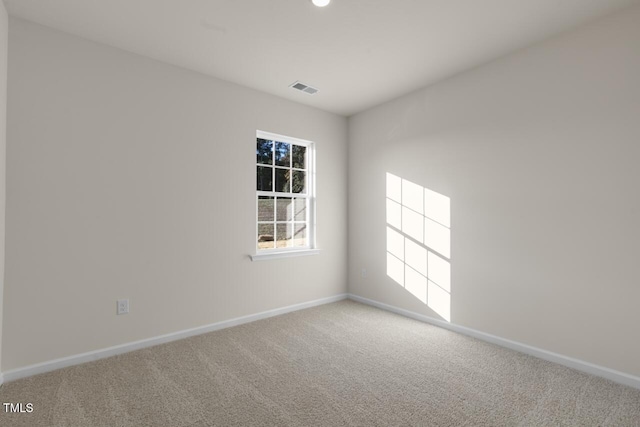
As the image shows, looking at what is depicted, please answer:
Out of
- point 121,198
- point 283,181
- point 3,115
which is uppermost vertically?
point 3,115

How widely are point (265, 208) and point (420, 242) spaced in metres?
1.83

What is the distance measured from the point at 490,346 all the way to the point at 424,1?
288 cm

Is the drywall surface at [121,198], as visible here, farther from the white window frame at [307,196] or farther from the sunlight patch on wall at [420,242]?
the sunlight patch on wall at [420,242]

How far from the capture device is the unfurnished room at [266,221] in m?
2.15

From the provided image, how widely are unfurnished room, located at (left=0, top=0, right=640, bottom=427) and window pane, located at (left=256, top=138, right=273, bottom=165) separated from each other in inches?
1.3

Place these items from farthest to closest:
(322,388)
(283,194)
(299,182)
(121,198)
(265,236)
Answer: (299,182) → (283,194) → (265,236) → (121,198) → (322,388)

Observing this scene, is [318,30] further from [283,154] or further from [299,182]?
Answer: [299,182]

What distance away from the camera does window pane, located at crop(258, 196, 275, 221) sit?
145 inches

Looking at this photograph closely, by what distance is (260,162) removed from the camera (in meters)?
3.69

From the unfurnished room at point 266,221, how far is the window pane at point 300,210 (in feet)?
1.57

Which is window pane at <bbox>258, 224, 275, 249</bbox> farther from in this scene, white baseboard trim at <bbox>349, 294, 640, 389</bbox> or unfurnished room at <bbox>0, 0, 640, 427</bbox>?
white baseboard trim at <bbox>349, 294, 640, 389</bbox>

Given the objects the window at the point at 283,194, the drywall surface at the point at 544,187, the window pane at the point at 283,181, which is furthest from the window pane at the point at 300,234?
the drywall surface at the point at 544,187

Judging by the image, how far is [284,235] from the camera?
154 inches

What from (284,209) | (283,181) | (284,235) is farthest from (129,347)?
(283,181)
